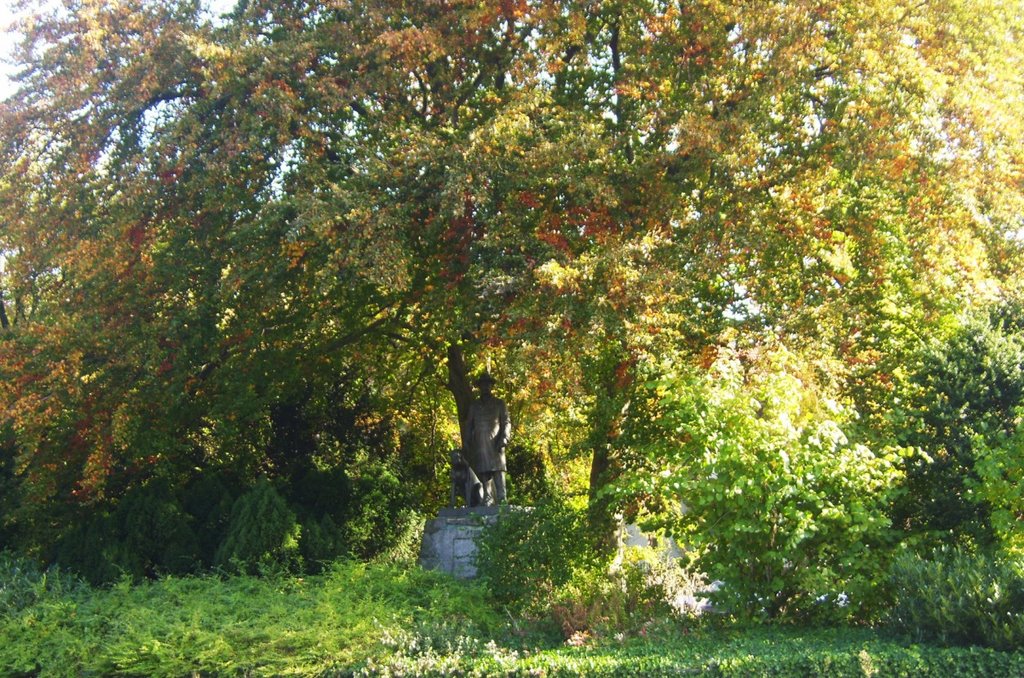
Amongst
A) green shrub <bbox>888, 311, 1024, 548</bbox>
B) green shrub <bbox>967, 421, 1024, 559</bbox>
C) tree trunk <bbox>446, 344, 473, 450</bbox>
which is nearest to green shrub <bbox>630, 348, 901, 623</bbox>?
green shrub <bbox>888, 311, 1024, 548</bbox>

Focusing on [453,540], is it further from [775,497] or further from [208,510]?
[775,497]

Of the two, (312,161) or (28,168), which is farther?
(28,168)

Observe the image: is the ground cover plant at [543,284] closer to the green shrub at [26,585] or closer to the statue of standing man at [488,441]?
the green shrub at [26,585]

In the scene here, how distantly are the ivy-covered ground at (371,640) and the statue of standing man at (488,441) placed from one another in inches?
117

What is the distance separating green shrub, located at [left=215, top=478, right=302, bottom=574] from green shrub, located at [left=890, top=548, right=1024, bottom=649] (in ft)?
20.9

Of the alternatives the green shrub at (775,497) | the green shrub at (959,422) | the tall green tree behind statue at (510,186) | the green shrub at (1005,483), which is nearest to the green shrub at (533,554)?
the tall green tree behind statue at (510,186)

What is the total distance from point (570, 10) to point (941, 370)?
5.28 m

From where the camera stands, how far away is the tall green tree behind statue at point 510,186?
9.25 meters

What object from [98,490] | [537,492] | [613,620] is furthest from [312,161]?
[537,492]

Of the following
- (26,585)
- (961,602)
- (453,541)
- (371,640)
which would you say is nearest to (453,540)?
(453,541)

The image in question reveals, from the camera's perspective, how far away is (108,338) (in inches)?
394

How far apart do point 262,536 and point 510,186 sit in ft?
15.3

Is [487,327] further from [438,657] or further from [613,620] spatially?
[438,657]

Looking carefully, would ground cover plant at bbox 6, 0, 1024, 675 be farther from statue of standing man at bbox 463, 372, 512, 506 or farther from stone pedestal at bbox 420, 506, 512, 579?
stone pedestal at bbox 420, 506, 512, 579
